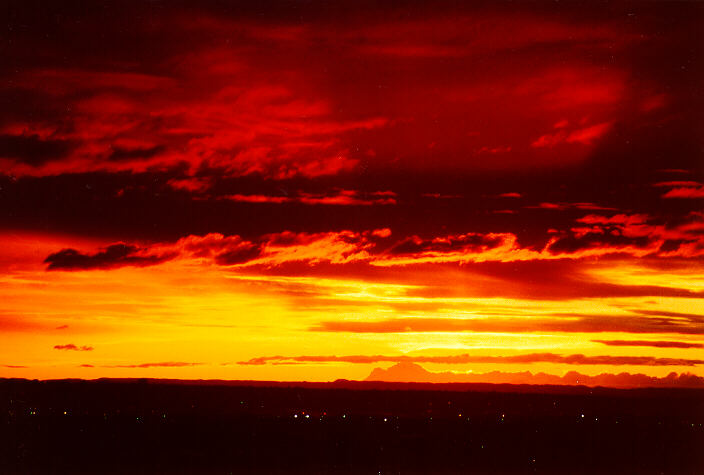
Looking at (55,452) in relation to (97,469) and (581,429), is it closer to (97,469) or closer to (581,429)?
(97,469)

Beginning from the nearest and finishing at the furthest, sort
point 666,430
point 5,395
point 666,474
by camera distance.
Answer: point 666,474
point 666,430
point 5,395

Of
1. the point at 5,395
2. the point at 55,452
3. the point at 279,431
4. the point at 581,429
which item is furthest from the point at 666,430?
the point at 5,395

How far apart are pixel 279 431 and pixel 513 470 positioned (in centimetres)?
4880

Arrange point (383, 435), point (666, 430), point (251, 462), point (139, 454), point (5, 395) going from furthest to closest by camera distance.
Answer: point (5, 395) < point (666, 430) < point (383, 435) < point (139, 454) < point (251, 462)

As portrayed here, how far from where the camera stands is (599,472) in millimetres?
50656

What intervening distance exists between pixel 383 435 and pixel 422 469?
132 feet

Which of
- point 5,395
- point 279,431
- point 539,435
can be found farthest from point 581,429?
point 5,395

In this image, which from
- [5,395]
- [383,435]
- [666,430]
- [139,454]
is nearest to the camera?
[139,454]

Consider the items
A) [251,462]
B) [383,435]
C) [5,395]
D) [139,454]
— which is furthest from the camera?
[5,395]

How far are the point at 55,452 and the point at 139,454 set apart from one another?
20.6 feet

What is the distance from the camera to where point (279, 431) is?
96.1 m

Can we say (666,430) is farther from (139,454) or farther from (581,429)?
(139,454)

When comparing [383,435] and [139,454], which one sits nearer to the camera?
[139,454]

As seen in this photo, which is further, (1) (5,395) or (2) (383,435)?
(1) (5,395)
